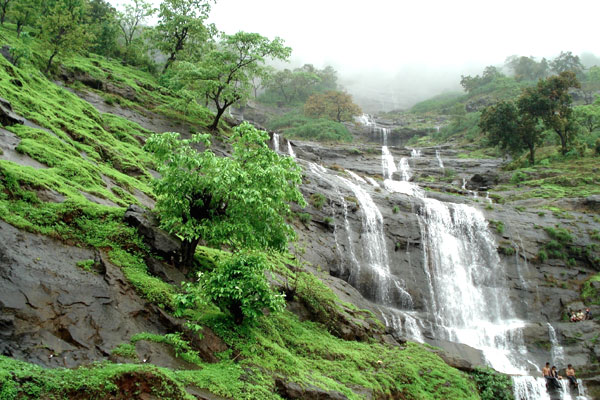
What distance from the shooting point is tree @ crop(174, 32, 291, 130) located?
26547 millimetres

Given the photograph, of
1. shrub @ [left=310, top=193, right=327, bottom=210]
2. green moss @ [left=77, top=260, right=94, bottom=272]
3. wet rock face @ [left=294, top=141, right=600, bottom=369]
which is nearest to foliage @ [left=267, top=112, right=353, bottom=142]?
wet rock face @ [left=294, top=141, right=600, bottom=369]

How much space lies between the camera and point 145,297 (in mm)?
9383

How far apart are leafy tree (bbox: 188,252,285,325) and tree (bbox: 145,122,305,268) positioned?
2.88ft

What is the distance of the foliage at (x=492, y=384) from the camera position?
1537 cm

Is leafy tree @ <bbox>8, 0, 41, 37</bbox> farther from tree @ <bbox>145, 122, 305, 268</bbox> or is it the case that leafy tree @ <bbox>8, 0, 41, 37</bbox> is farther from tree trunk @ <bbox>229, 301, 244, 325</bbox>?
tree trunk @ <bbox>229, 301, 244, 325</bbox>

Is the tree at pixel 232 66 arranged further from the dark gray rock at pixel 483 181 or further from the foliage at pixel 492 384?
the dark gray rock at pixel 483 181

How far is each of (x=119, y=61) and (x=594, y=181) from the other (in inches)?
1630

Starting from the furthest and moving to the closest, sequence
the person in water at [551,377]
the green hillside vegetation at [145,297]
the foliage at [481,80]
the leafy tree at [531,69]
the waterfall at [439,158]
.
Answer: the leafy tree at [531,69] < the foliage at [481,80] < the waterfall at [439,158] < the person in water at [551,377] < the green hillside vegetation at [145,297]

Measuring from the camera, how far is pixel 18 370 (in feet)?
19.4

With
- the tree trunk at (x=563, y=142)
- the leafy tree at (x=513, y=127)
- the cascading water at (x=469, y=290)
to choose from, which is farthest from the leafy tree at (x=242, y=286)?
the tree trunk at (x=563, y=142)

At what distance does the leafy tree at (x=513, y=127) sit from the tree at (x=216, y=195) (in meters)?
36.0

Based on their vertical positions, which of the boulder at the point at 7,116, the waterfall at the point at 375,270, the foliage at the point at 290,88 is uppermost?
the foliage at the point at 290,88

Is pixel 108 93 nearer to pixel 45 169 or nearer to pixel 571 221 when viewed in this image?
pixel 45 169

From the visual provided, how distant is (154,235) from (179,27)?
29.1 m
